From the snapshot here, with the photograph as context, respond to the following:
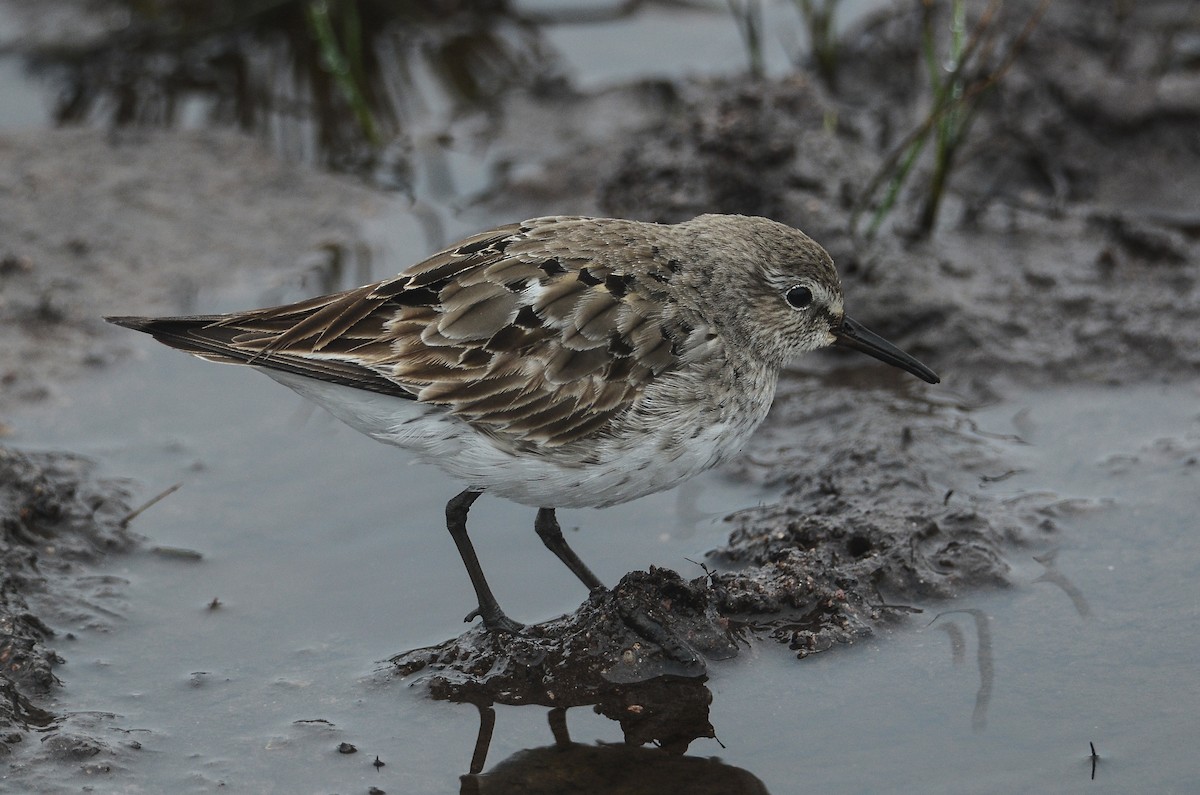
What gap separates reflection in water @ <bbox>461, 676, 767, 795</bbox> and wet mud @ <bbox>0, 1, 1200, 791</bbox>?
2 cm

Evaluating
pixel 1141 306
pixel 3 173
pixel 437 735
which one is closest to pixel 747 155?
pixel 1141 306

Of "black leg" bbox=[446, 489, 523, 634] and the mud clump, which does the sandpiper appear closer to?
"black leg" bbox=[446, 489, 523, 634]

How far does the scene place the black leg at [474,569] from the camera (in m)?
5.88

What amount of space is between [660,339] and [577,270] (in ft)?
1.42

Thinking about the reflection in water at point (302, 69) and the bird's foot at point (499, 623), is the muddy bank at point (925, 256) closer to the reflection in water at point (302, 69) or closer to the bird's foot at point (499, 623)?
the bird's foot at point (499, 623)

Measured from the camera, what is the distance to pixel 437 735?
17.9 feet

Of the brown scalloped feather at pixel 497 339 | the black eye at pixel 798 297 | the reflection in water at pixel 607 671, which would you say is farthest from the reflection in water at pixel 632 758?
the black eye at pixel 798 297

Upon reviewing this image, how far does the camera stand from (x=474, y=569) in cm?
592

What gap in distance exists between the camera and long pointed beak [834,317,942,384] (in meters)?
6.33

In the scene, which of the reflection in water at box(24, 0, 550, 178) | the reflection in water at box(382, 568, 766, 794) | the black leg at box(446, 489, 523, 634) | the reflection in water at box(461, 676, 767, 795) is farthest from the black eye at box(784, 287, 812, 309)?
the reflection in water at box(24, 0, 550, 178)

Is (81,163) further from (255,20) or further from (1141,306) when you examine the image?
(1141,306)

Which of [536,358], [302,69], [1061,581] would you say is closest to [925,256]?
[1061,581]

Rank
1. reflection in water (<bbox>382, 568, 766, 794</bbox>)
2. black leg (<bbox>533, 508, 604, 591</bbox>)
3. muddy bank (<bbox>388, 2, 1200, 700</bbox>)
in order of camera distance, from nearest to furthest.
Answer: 1. reflection in water (<bbox>382, 568, 766, 794</bbox>)
2. black leg (<bbox>533, 508, 604, 591</bbox>)
3. muddy bank (<bbox>388, 2, 1200, 700</bbox>)

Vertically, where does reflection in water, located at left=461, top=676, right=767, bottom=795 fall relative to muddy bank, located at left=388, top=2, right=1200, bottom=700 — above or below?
below
